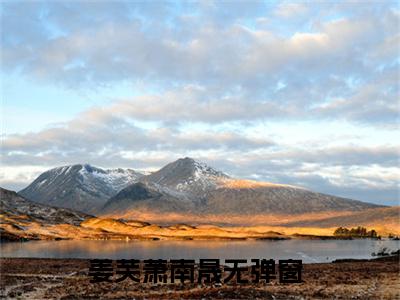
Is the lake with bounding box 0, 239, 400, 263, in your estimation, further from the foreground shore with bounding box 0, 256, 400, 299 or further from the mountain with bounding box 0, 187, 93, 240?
the mountain with bounding box 0, 187, 93, 240

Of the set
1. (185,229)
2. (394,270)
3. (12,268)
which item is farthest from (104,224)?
(394,270)

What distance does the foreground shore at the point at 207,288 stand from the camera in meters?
29.5

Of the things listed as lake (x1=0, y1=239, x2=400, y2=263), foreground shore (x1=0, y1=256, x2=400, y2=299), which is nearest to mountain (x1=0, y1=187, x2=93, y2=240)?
lake (x1=0, y1=239, x2=400, y2=263)

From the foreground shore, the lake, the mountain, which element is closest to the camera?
the foreground shore

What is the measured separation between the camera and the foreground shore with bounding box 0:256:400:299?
1163 inches

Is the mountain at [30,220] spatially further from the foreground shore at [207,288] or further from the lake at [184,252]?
the foreground shore at [207,288]

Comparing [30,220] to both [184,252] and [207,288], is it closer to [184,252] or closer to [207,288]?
[184,252]

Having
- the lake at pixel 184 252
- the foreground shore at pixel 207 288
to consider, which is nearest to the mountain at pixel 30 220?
the lake at pixel 184 252

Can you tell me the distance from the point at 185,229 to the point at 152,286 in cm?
A: 13831

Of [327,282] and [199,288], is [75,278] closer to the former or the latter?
[199,288]

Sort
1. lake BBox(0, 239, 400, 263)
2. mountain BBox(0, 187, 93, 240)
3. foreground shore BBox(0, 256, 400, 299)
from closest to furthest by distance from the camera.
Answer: foreground shore BBox(0, 256, 400, 299), lake BBox(0, 239, 400, 263), mountain BBox(0, 187, 93, 240)

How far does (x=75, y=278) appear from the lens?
134ft

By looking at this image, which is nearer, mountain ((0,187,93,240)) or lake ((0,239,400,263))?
lake ((0,239,400,263))

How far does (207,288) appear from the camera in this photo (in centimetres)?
3222
